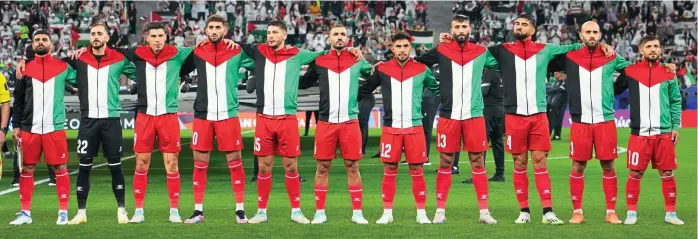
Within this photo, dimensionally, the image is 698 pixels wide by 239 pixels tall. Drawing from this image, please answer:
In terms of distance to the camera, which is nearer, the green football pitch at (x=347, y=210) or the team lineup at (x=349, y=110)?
the green football pitch at (x=347, y=210)

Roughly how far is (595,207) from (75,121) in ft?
68.3

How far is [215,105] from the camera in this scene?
429 inches

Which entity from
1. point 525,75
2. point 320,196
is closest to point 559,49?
point 525,75

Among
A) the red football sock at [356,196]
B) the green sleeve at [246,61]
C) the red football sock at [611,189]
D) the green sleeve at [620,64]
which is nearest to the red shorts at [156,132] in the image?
the green sleeve at [246,61]

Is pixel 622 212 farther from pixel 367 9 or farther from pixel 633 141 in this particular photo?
pixel 367 9

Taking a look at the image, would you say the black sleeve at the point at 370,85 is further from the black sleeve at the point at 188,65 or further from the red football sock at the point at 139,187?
the red football sock at the point at 139,187

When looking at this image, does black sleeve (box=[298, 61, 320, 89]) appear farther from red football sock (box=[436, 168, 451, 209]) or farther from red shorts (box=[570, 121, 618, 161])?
red shorts (box=[570, 121, 618, 161])

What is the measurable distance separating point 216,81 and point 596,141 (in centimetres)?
367

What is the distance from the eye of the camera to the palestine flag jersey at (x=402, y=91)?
11.0 m

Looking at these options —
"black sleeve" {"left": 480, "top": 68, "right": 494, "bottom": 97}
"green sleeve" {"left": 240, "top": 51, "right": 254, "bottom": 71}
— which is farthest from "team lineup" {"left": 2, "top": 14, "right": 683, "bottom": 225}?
"black sleeve" {"left": 480, "top": 68, "right": 494, "bottom": 97}

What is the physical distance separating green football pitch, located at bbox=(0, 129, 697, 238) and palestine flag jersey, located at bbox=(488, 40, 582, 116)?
113 centimetres

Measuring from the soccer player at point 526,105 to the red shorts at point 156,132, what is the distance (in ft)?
10.6

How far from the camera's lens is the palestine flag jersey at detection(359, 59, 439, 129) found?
11.0 meters

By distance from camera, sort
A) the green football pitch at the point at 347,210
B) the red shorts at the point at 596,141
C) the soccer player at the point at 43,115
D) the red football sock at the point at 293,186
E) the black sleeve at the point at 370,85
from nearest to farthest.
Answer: the green football pitch at the point at 347,210 < the red shorts at the point at 596,141 < the soccer player at the point at 43,115 < the red football sock at the point at 293,186 < the black sleeve at the point at 370,85
